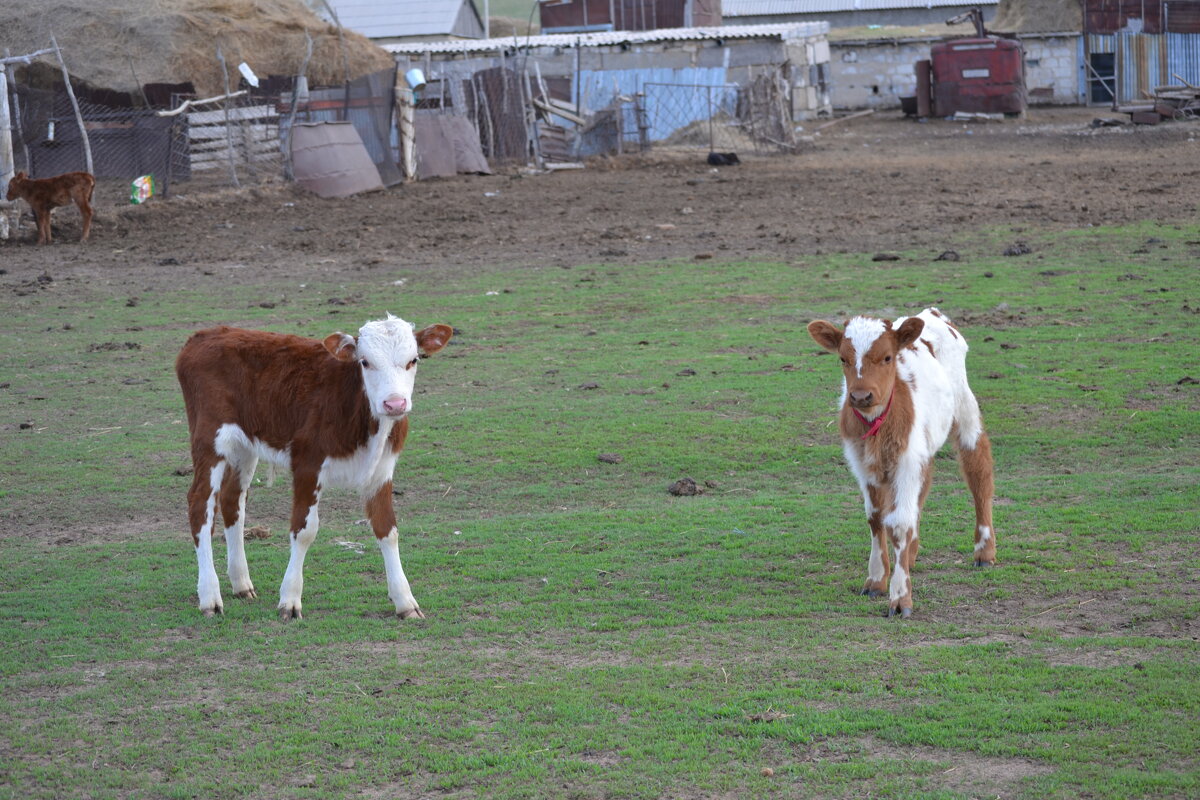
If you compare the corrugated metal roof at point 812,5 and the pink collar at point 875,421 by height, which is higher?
the corrugated metal roof at point 812,5

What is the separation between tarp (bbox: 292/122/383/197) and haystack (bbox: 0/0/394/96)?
407cm

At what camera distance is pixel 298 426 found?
20.3 ft

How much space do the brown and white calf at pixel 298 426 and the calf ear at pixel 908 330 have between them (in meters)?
2.21

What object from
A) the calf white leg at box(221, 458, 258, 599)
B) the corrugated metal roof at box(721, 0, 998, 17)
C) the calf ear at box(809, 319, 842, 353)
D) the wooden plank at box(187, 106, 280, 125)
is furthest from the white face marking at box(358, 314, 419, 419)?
the corrugated metal roof at box(721, 0, 998, 17)

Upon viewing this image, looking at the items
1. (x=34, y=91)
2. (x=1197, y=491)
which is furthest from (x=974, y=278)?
(x=34, y=91)

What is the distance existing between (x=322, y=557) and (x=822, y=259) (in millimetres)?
10507

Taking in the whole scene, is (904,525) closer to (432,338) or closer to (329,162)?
(432,338)

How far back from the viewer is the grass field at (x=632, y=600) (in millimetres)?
4465

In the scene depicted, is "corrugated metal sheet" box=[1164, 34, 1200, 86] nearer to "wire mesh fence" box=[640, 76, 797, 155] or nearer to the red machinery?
the red machinery

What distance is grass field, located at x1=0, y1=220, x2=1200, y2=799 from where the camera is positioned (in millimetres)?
4465

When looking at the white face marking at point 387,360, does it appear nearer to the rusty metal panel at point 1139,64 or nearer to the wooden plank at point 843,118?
the wooden plank at point 843,118

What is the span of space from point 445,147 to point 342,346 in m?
22.9

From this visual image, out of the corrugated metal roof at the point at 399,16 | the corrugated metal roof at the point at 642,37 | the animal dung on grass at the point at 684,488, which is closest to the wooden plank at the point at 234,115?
the corrugated metal roof at the point at 642,37

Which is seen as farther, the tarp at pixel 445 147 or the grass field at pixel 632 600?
the tarp at pixel 445 147
